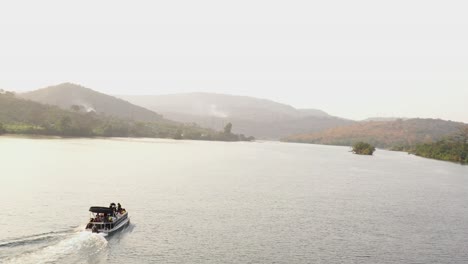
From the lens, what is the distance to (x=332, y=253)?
61812 mm

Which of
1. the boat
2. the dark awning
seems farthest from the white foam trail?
the dark awning

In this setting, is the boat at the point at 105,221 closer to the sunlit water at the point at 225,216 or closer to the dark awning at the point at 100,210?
the dark awning at the point at 100,210

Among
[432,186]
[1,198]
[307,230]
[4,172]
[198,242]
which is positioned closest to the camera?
[198,242]

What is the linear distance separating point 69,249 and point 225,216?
30.8m

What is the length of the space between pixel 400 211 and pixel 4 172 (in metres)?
100

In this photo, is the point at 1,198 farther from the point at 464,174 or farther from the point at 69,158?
the point at 464,174

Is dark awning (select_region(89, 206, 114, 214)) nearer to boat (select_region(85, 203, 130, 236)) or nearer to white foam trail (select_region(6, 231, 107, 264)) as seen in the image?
boat (select_region(85, 203, 130, 236))

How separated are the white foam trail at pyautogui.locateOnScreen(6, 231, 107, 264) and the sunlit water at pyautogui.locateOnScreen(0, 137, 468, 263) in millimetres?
124

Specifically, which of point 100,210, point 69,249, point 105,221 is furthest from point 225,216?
point 69,249

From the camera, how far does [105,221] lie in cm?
6688

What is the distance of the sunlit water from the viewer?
5928 cm

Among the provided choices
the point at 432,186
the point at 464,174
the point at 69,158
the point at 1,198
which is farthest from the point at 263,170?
the point at 1,198

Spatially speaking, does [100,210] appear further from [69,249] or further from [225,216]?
[225,216]

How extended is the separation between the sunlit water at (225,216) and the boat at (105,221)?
150 cm
